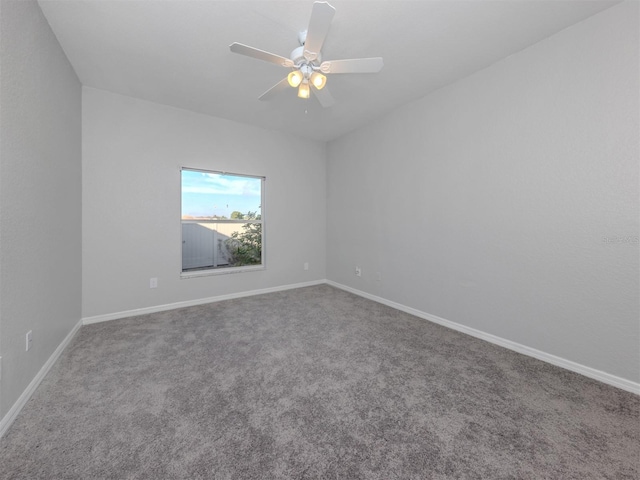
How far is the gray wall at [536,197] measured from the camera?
176 cm

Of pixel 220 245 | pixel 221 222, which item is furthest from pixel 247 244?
pixel 221 222

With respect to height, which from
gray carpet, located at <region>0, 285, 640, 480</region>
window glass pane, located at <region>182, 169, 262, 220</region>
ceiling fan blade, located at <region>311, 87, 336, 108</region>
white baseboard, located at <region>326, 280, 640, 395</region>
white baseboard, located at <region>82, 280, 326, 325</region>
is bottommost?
gray carpet, located at <region>0, 285, 640, 480</region>

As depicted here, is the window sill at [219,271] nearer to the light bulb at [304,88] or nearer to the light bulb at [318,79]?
the light bulb at [304,88]

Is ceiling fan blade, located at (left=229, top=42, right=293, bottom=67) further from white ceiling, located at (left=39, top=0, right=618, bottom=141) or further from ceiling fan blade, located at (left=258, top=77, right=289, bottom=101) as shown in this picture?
white ceiling, located at (left=39, top=0, right=618, bottom=141)

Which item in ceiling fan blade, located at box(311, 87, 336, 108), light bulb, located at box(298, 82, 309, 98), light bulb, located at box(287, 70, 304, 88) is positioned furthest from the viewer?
ceiling fan blade, located at box(311, 87, 336, 108)

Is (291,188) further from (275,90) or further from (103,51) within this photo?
(103,51)

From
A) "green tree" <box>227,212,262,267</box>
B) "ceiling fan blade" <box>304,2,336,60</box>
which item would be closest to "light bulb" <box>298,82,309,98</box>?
"ceiling fan blade" <box>304,2,336,60</box>

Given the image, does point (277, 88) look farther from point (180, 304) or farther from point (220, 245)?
point (180, 304)

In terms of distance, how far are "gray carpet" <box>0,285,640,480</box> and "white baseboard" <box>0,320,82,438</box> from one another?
0.14ft

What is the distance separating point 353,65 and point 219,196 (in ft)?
8.75

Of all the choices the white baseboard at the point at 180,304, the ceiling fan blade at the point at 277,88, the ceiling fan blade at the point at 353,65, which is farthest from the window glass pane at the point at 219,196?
the ceiling fan blade at the point at 353,65

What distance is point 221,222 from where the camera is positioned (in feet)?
12.6

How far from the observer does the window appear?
11.7 feet

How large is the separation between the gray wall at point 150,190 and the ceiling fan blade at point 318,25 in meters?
2.33
